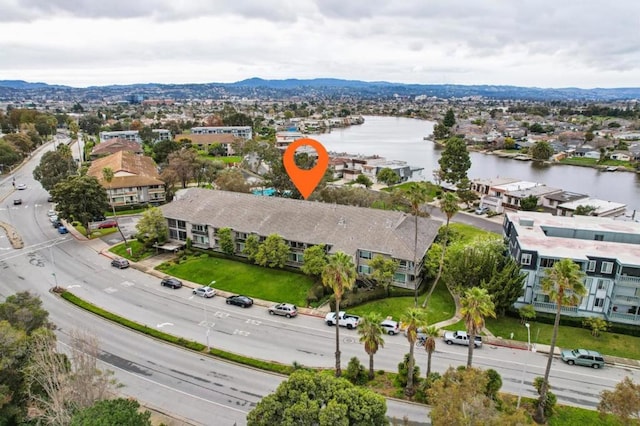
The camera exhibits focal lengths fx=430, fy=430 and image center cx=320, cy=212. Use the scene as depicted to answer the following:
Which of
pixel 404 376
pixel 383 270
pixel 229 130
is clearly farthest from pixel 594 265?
pixel 229 130

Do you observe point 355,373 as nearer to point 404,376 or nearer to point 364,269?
point 404,376

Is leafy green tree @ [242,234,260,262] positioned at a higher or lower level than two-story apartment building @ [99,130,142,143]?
lower

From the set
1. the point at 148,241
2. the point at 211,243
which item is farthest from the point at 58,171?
the point at 211,243

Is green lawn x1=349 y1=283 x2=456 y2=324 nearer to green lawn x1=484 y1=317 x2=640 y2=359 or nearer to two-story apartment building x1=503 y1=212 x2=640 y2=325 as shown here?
green lawn x1=484 y1=317 x2=640 y2=359

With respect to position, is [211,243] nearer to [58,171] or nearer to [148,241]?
[148,241]

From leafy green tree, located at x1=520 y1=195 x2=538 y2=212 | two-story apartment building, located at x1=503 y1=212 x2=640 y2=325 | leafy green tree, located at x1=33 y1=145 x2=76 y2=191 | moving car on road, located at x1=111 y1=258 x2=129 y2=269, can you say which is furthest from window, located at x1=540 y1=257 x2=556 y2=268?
leafy green tree, located at x1=33 y1=145 x2=76 y2=191

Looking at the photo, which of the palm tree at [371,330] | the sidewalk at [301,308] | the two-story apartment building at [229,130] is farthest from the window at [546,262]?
the two-story apartment building at [229,130]
